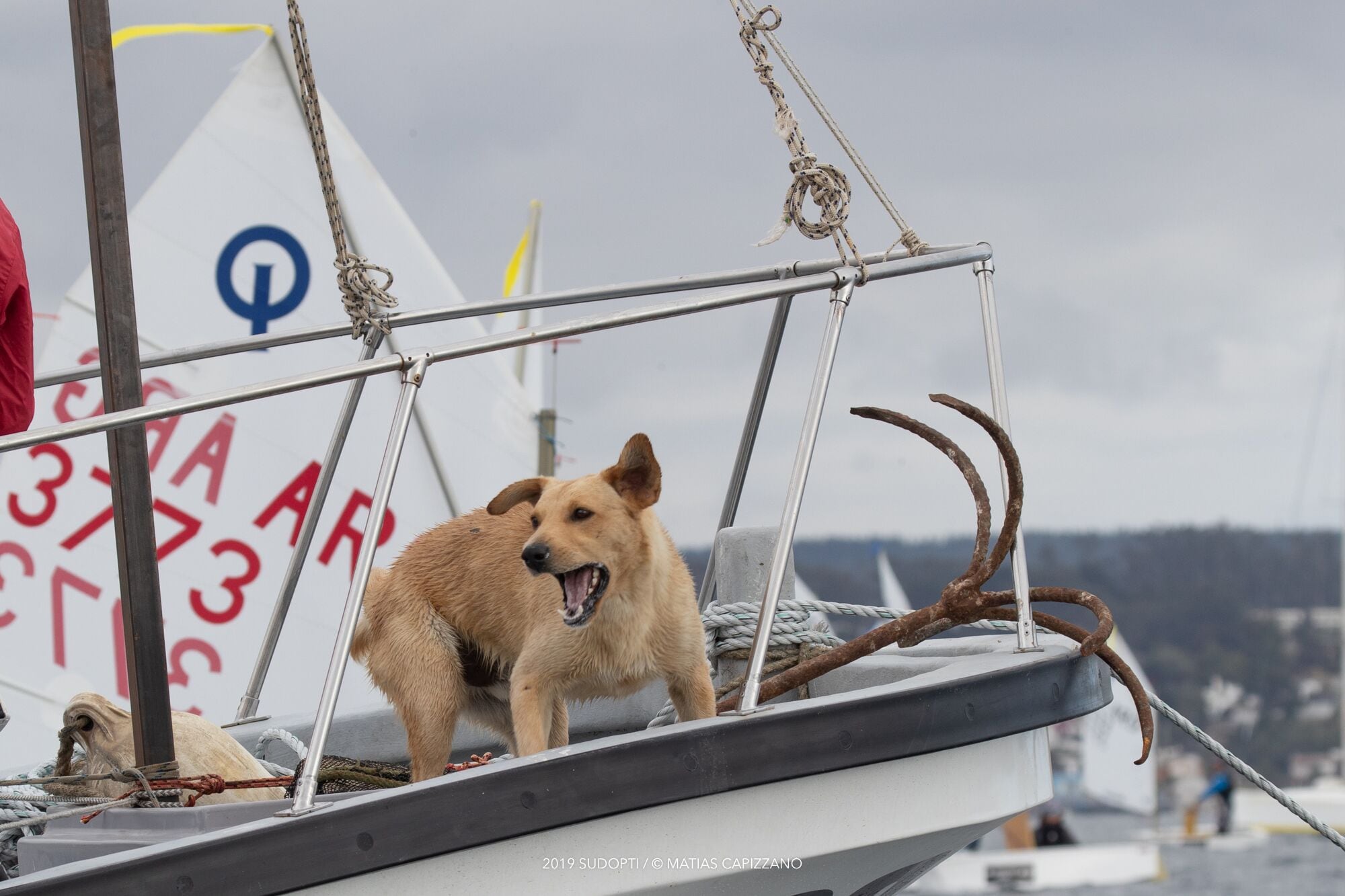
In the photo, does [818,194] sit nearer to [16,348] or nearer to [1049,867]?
[16,348]

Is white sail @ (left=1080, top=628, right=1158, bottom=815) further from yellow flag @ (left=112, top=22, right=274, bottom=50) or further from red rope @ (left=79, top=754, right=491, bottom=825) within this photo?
red rope @ (left=79, top=754, right=491, bottom=825)

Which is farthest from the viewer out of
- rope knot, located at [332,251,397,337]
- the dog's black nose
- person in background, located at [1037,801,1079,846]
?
person in background, located at [1037,801,1079,846]

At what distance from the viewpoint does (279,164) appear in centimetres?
962

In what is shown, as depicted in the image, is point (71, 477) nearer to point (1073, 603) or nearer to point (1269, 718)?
point (1073, 603)

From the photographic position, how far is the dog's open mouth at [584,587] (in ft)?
8.57

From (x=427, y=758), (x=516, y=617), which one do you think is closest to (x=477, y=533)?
(x=516, y=617)

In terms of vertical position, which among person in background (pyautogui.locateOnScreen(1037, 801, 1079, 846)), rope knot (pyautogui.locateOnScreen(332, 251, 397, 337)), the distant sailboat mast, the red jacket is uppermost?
the distant sailboat mast

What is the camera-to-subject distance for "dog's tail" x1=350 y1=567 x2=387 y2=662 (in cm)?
306

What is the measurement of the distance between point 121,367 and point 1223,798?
5258cm

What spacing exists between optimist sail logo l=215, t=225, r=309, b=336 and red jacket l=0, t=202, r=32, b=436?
21.4 feet

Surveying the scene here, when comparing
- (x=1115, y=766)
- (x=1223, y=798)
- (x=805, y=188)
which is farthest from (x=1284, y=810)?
A: (x=805, y=188)

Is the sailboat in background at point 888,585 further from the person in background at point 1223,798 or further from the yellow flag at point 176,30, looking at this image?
the yellow flag at point 176,30

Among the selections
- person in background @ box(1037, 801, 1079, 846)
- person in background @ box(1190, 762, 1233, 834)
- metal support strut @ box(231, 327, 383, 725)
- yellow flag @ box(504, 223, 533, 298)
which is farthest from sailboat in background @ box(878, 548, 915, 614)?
metal support strut @ box(231, 327, 383, 725)

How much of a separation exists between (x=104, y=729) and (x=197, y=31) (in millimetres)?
7699
